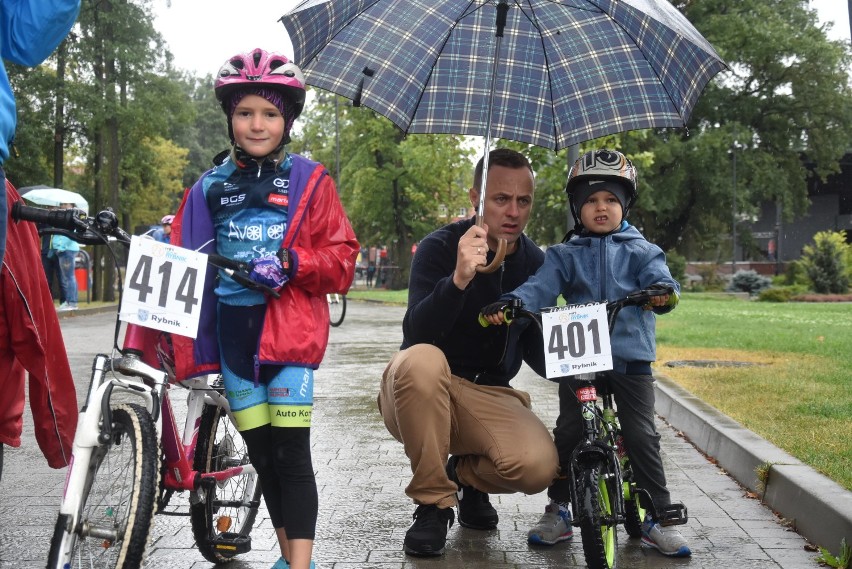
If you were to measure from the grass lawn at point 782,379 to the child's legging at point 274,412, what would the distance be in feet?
8.35

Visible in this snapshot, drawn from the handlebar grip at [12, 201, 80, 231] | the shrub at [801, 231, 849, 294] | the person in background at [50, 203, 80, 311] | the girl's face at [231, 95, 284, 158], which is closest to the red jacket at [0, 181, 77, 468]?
the handlebar grip at [12, 201, 80, 231]

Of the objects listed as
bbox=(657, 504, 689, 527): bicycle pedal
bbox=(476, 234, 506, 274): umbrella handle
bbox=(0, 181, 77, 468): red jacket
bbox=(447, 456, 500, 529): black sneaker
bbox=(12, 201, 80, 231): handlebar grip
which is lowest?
bbox=(447, 456, 500, 529): black sneaker

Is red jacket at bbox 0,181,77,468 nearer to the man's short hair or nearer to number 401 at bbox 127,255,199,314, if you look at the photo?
number 401 at bbox 127,255,199,314

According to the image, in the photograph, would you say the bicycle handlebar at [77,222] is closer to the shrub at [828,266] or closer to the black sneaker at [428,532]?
the black sneaker at [428,532]

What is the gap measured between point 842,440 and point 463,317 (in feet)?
8.41

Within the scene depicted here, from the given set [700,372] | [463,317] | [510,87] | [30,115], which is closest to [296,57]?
[510,87]

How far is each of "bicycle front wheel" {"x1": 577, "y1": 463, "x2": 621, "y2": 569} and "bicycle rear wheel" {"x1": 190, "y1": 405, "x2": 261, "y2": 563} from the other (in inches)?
50.4

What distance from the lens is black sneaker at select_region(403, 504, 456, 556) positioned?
14.7 ft

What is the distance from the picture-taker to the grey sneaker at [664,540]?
4504 millimetres

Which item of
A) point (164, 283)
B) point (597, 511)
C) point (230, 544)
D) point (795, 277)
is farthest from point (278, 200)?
point (795, 277)

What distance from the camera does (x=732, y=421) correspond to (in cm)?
704

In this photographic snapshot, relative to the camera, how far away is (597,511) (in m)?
4.02

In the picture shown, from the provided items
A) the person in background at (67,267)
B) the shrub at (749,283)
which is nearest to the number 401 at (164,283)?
the person in background at (67,267)

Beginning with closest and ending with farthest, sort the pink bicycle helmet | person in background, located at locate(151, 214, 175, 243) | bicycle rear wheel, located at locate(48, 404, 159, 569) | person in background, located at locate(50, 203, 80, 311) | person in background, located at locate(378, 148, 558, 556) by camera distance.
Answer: bicycle rear wheel, located at locate(48, 404, 159, 569) → the pink bicycle helmet → person in background, located at locate(151, 214, 175, 243) → person in background, located at locate(378, 148, 558, 556) → person in background, located at locate(50, 203, 80, 311)
